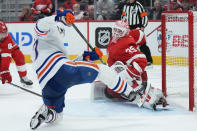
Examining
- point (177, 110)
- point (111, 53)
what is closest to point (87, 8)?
point (111, 53)

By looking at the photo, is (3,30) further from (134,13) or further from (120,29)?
(134,13)

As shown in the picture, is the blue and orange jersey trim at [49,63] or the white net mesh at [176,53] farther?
the white net mesh at [176,53]

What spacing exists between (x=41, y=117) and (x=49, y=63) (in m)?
0.36

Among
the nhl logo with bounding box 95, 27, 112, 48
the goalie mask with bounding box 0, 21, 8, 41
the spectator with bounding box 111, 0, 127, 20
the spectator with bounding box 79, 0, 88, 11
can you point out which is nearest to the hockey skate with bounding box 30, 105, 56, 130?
the goalie mask with bounding box 0, 21, 8, 41

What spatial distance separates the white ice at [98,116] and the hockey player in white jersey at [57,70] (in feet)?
0.51

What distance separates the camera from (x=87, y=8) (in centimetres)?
681

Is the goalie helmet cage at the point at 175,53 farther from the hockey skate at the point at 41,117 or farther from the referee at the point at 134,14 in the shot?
the referee at the point at 134,14

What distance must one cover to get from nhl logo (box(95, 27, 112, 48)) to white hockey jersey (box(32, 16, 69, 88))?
145 inches

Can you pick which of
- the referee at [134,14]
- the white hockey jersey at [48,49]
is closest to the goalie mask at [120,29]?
the white hockey jersey at [48,49]

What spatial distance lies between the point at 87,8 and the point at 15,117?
4.13 metres

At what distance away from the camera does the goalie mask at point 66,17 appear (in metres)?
2.53

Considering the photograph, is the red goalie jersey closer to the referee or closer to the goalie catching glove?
the goalie catching glove

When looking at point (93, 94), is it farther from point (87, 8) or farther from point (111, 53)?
point (87, 8)

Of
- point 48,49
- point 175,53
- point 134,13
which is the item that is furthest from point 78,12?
point 48,49
